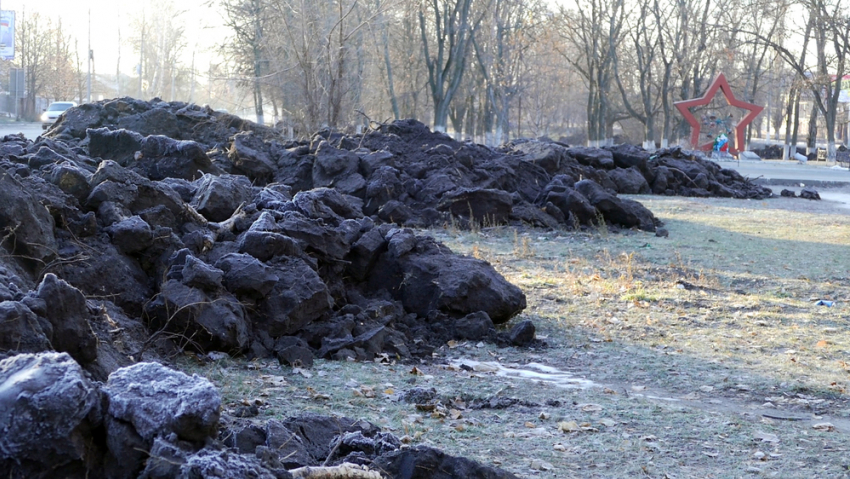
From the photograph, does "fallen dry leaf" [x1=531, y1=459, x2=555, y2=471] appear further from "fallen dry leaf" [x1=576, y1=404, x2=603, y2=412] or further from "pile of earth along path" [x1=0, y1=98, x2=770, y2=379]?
"pile of earth along path" [x1=0, y1=98, x2=770, y2=379]

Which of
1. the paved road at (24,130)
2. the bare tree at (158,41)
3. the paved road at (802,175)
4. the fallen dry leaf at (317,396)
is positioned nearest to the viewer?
the fallen dry leaf at (317,396)

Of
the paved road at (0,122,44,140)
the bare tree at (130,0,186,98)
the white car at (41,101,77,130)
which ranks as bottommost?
the paved road at (0,122,44,140)

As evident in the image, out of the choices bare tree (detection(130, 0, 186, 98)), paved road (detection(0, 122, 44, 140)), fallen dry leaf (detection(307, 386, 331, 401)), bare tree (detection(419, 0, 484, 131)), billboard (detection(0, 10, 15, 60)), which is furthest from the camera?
bare tree (detection(130, 0, 186, 98))

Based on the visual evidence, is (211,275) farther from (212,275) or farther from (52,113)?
(52,113)

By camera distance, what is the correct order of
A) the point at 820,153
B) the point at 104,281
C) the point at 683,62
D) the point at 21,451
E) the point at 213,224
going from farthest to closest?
1. the point at 820,153
2. the point at 683,62
3. the point at 213,224
4. the point at 104,281
5. the point at 21,451

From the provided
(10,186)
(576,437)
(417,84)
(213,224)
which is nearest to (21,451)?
(576,437)

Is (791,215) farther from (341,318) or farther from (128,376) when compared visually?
(128,376)

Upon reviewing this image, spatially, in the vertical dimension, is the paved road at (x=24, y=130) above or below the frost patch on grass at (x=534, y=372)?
above

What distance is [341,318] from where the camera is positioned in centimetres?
628

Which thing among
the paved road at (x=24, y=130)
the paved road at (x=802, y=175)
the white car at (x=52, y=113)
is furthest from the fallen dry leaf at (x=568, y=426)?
the white car at (x=52, y=113)

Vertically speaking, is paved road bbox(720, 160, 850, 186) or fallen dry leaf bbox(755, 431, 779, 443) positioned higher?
paved road bbox(720, 160, 850, 186)

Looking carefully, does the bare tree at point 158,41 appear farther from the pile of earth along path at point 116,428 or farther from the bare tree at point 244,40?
the pile of earth along path at point 116,428

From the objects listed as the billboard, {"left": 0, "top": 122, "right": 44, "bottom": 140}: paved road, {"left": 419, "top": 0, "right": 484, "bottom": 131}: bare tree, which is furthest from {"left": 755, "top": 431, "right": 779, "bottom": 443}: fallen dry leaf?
the billboard

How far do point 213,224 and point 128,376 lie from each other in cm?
398
